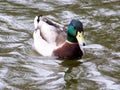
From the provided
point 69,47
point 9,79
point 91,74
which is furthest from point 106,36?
point 9,79

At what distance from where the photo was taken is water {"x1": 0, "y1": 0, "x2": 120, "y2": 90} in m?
8.85

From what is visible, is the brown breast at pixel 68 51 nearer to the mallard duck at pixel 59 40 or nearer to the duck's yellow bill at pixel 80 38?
the mallard duck at pixel 59 40

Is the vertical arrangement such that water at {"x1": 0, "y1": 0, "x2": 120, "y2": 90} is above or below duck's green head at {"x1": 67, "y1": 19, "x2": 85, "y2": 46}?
below

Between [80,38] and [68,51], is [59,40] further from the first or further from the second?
[80,38]

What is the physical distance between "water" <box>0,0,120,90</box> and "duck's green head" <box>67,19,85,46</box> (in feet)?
1.36

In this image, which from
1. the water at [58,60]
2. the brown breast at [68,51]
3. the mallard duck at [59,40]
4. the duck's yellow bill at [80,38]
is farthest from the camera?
the brown breast at [68,51]

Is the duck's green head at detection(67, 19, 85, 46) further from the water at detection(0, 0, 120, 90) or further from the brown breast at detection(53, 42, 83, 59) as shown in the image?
the water at detection(0, 0, 120, 90)

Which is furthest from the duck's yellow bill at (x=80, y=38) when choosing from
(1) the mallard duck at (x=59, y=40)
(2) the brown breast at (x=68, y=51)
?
(2) the brown breast at (x=68, y=51)

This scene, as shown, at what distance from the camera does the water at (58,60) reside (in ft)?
29.0

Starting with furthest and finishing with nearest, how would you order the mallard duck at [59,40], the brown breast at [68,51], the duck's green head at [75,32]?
the brown breast at [68,51] < the mallard duck at [59,40] < the duck's green head at [75,32]

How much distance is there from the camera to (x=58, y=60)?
10078mm

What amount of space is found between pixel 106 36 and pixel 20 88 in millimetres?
3017

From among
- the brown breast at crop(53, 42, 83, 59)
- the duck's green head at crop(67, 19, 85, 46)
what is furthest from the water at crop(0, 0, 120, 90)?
the duck's green head at crop(67, 19, 85, 46)

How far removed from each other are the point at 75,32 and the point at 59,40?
50 cm
